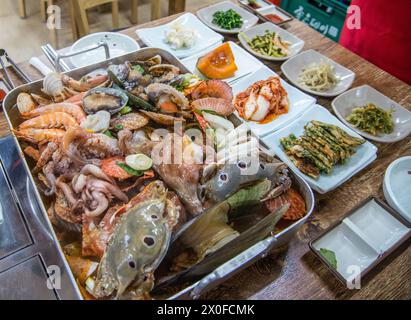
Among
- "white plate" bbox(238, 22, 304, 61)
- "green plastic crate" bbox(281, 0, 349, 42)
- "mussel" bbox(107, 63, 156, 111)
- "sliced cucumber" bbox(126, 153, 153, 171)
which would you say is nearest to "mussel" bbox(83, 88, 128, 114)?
"mussel" bbox(107, 63, 156, 111)

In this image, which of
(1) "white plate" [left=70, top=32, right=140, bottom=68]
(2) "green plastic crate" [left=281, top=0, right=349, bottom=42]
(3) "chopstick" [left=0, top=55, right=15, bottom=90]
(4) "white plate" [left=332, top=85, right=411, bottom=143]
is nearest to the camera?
(3) "chopstick" [left=0, top=55, right=15, bottom=90]

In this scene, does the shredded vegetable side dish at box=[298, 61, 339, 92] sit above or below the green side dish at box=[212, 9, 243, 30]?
below

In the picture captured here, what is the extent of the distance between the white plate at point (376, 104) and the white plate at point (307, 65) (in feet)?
0.29

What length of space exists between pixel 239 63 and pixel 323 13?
6.94 feet

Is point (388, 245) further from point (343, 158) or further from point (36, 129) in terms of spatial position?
point (36, 129)

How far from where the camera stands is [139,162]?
4.33ft

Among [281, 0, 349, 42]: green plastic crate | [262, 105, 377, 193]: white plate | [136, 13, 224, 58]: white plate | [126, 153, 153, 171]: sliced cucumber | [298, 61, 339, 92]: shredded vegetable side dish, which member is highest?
[126, 153, 153, 171]: sliced cucumber

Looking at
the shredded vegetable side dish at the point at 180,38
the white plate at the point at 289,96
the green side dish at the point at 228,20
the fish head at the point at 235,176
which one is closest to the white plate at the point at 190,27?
the shredded vegetable side dish at the point at 180,38

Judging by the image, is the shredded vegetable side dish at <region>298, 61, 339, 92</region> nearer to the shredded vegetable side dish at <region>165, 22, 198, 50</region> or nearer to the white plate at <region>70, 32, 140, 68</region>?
the shredded vegetable side dish at <region>165, 22, 198, 50</region>

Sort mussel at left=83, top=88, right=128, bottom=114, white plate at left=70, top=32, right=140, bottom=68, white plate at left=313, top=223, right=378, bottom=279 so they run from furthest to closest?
1. white plate at left=70, top=32, right=140, bottom=68
2. mussel at left=83, top=88, right=128, bottom=114
3. white plate at left=313, top=223, right=378, bottom=279

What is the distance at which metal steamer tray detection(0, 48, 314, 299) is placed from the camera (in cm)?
105

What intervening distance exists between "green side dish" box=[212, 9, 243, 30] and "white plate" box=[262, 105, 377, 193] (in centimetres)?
98

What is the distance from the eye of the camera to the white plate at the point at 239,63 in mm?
2087

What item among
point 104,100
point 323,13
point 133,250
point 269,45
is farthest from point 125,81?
point 323,13
